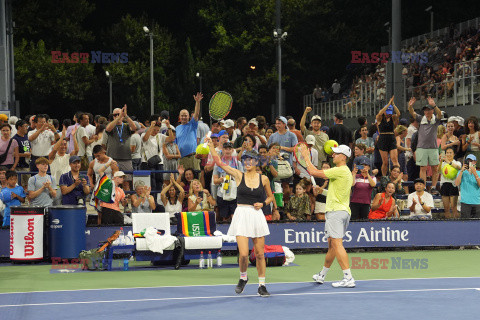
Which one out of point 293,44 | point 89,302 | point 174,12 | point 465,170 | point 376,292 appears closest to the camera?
point 89,302

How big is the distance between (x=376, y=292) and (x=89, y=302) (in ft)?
13.6

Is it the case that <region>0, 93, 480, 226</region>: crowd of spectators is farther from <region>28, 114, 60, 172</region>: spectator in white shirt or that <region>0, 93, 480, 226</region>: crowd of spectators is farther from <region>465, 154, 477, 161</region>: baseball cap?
<region>465, 154, 477, 161</region>: baseball cap

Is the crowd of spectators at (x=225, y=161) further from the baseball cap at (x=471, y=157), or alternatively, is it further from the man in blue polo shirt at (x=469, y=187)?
the baseball cap at (x=471, y=157)

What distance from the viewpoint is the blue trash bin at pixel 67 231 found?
51.1ft

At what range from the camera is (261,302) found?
11344 millimetres

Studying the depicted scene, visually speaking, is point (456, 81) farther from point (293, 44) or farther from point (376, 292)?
point (293, 44)

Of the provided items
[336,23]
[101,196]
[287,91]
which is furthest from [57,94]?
[101,196]

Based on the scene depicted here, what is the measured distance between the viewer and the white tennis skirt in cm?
1187

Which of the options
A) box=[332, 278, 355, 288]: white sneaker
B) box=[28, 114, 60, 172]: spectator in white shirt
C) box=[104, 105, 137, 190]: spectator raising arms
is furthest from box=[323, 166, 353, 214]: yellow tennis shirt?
box=[28, 114, 60, 172]: spectator in white shirt

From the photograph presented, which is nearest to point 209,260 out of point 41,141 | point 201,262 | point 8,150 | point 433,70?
point 201,262

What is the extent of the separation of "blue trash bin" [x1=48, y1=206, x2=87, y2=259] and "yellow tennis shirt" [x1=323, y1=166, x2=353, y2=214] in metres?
5.31

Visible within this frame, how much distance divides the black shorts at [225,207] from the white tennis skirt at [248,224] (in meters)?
4.97

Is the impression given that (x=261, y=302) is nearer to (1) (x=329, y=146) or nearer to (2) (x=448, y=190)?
(1) (x=329, y=146)

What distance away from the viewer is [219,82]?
5919 cm
